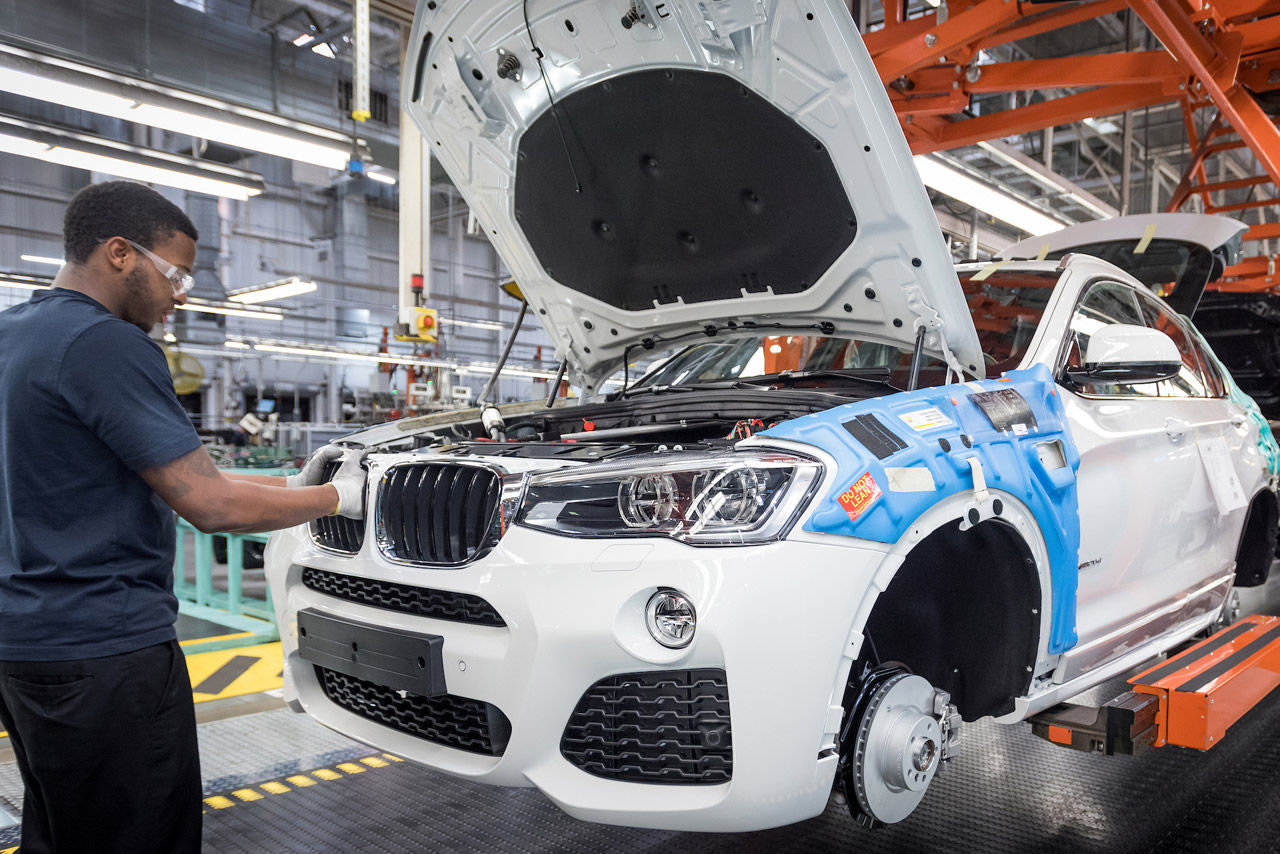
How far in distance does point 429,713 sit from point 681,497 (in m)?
0.76

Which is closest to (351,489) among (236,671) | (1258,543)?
(236,671)

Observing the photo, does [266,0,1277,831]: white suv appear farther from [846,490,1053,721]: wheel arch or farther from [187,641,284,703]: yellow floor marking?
[187,641,284,703]: yellow floor marking

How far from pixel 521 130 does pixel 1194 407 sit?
2.41 m

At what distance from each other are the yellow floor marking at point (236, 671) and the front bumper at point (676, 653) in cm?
268

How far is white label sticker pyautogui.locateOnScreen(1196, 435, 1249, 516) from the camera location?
3014mm

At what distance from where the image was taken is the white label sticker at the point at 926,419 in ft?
6.07

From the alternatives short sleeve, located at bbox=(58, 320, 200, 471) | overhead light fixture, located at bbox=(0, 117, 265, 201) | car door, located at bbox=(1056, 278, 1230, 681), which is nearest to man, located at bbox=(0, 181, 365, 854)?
short sleeve, located at bbox=(58, 320, 200, 471)

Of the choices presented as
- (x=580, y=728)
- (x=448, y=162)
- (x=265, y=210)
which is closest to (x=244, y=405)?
(x=265, y=210)

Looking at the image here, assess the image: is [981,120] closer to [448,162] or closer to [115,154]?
[448,162]

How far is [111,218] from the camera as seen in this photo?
1.68 m

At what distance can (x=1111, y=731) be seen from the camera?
2.16 metres

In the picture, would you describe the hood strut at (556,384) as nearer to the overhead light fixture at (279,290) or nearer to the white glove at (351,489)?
the white glove at (351,489)

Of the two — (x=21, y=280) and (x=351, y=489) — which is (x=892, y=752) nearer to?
(x=351, y=489)

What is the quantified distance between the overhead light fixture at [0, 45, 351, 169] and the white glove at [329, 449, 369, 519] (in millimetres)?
4889
